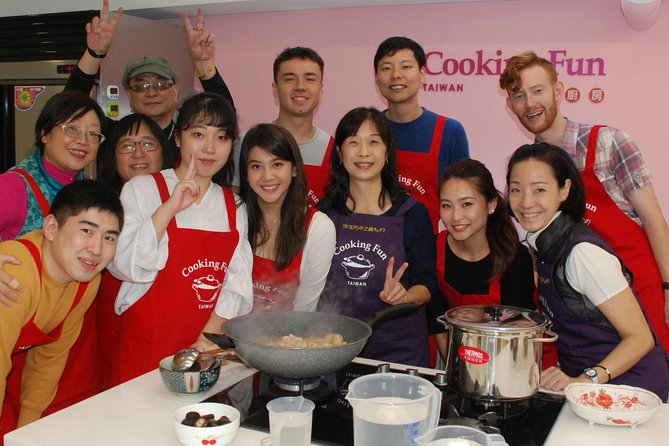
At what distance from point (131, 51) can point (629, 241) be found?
3.08m

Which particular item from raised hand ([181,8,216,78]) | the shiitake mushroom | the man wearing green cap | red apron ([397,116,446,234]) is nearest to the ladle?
the shiitake mushroom

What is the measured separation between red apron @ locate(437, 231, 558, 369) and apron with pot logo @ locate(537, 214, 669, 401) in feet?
0.76

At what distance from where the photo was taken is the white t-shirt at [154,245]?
1.85 meters

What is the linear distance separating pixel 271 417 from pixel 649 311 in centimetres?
172

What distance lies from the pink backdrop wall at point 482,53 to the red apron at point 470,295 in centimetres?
183

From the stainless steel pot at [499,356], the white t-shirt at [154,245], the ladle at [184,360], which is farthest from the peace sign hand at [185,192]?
the stainless steel pot at [499,356]

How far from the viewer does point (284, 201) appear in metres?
2.19

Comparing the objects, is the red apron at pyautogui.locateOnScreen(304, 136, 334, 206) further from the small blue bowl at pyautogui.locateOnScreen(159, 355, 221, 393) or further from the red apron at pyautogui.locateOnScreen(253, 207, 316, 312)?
the small blue bowl at pyautogui.locateOnScreen(159, 355, 221, 393)

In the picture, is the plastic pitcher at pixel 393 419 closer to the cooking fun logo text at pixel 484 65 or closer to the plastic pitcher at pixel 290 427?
the plastic pitcher at pixel 290 427

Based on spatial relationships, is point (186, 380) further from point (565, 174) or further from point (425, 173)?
point (425, 173)

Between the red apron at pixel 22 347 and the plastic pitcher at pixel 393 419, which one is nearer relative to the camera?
the plastic pitcher at pixel 393 419

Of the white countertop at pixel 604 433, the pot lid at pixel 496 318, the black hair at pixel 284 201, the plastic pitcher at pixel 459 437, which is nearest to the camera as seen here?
the plastic pitcher at pixel 459 437

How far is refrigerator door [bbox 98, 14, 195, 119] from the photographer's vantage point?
3814mm

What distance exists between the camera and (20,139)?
4.33 metres
